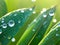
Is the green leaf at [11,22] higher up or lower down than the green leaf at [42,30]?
higher up

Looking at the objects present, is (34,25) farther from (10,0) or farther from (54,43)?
(10,0)

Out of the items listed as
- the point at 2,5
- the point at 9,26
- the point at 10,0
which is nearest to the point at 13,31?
the point at 9,26

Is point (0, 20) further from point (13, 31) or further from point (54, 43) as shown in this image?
point (54, 43)

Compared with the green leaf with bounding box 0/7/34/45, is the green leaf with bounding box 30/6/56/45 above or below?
below

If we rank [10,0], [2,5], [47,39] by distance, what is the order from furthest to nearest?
[10,0] → [2,5] → [47,39]

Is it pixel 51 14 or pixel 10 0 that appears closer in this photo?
pixel 51 14

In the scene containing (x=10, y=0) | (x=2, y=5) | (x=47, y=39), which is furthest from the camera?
(x=10, y=0)

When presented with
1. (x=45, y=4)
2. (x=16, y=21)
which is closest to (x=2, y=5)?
(x=16, y=21)
